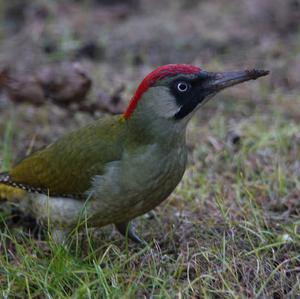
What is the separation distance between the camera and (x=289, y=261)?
3957 mm

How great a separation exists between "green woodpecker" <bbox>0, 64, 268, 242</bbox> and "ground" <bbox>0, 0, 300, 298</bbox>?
0.69 feet

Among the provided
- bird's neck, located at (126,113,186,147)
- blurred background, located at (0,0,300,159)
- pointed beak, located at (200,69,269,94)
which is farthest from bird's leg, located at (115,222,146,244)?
blurred background, located at (0,0,300,159)

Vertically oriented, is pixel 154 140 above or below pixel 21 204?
above

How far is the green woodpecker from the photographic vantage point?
4.12 m

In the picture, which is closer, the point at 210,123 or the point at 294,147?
the point at 294,147

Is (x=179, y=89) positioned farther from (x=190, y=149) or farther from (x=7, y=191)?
(x=190, y=149)

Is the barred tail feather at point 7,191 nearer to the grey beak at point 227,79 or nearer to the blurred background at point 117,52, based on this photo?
the blurred background at point 117,52

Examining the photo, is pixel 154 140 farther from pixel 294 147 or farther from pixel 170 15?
pixel 170 15

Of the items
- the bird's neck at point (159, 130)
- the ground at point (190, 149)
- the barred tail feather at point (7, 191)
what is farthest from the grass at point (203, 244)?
the bird's neck at point (159, 130)

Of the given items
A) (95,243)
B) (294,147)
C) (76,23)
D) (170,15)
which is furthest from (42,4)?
(95,243)

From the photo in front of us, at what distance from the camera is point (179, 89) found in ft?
13.5

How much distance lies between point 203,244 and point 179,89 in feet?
2.82

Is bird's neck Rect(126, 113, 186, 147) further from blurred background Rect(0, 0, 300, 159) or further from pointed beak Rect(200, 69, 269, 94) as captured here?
blurred background Rect(0, 0, 300, 159)

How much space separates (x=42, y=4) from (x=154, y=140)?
5270 millimetres
